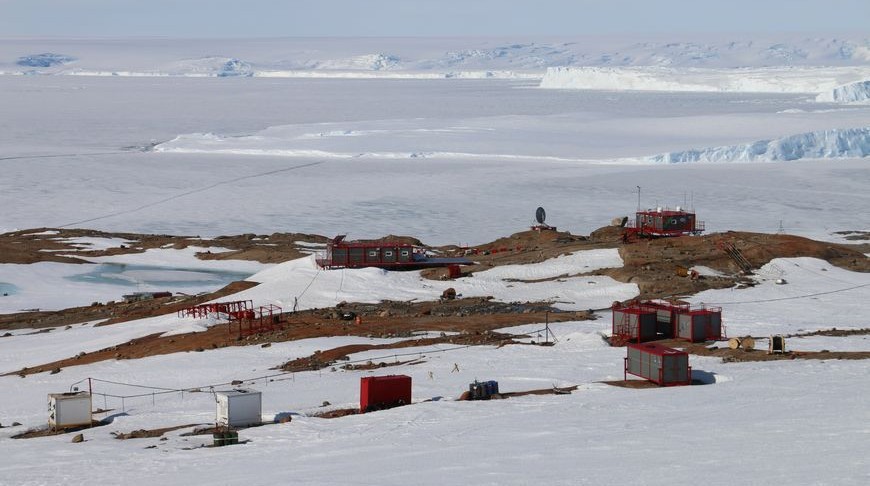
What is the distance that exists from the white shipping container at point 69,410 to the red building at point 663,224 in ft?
96.4

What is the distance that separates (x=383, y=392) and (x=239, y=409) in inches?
119

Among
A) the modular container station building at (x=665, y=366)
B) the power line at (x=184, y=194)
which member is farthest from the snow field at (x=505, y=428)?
the power line at (x=184, y=194)

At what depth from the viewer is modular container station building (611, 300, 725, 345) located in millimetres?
29625

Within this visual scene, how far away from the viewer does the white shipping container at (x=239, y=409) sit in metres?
22.0

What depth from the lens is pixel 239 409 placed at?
22.2 m

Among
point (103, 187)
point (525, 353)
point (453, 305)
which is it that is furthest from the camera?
point (103, 187)

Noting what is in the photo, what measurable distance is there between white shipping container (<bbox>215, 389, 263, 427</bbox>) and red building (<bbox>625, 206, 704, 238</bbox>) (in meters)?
28.5

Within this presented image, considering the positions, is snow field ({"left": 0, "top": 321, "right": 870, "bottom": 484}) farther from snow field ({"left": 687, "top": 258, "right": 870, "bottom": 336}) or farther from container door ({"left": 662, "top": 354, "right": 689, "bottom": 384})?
snow field ({"left": 687, "top": 258, "right": 870, "bottom": 336})

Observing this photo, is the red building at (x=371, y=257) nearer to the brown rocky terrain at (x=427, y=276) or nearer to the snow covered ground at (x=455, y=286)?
the snow covered ground at (x=455, y=286)

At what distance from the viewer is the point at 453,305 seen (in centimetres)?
3697

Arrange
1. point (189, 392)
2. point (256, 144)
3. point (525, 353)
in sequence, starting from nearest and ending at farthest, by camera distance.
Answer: point (189, 392)
point (525, 353)
point (256, 144)

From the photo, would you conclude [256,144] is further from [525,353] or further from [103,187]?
[525,353]

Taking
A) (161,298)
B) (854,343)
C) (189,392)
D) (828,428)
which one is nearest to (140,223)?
(161,298)

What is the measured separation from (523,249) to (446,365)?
19965 mm
